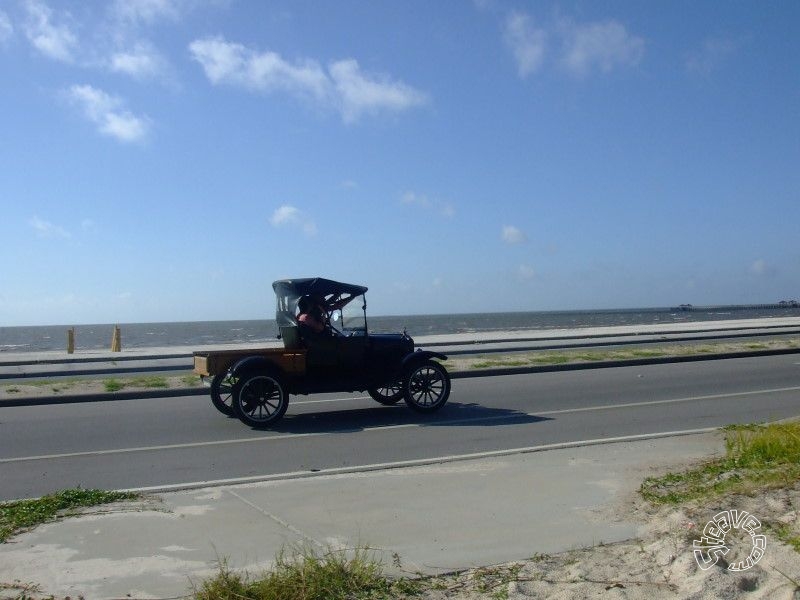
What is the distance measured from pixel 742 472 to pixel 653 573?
2825mm

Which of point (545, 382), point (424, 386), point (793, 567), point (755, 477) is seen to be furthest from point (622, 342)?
point (793, 567)

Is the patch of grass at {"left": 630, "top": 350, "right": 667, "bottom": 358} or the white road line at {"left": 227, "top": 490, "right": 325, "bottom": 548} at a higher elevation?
the patch of grass at {"left": 630, "top": 350, "right": 667, "bottom": 358}

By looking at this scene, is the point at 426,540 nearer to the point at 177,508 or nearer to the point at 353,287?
the point at 177,508

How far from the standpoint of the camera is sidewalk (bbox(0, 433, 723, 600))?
559cm

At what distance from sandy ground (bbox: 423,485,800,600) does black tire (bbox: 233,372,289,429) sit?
7.17 m

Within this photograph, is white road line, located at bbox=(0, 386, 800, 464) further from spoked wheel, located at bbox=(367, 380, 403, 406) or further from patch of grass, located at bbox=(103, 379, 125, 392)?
patch of grass, located at bbox=(103, 379, 125, 392)

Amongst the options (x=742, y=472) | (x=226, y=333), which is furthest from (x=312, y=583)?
(x=226, y=333)

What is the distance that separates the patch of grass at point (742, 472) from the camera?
6.88 metres

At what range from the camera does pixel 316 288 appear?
13.5m

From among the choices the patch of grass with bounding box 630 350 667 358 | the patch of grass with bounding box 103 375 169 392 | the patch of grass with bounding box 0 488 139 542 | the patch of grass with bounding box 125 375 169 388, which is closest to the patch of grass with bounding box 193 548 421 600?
the patch of grass with bounding box 0 488 139 542

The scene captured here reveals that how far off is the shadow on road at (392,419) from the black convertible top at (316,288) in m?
1.88

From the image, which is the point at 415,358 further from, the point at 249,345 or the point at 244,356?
the point at 249,345

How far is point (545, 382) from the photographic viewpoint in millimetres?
18000

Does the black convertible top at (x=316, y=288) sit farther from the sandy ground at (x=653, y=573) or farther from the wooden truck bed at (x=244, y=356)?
the sandy ground at (x=653, y=573)
